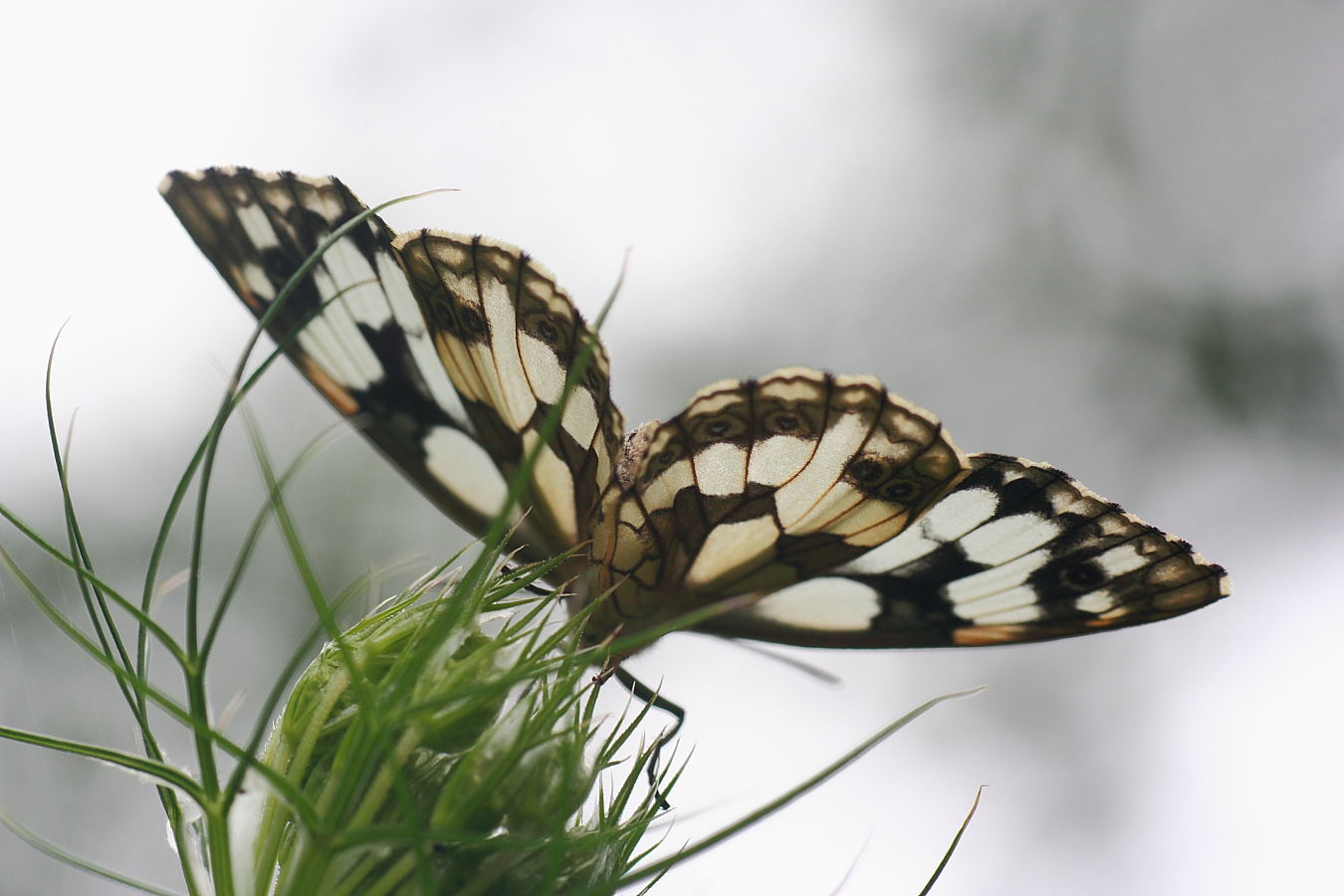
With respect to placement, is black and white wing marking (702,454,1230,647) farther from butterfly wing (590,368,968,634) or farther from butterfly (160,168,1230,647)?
butterfly wing (590,368,968,634)

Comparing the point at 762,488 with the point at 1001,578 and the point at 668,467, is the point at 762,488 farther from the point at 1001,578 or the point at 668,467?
the point at 1001,578

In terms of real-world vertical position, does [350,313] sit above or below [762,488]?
above

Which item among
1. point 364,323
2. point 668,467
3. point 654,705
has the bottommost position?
point 654,705

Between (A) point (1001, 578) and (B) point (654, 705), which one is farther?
(A) point (1001, 578)

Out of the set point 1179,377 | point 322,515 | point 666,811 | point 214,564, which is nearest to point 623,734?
point 666,811

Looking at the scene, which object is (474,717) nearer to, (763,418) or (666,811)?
(666,811)

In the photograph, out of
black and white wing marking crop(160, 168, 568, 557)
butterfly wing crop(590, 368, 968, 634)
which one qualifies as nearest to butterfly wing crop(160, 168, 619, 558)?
black and white wing marking crop(160, 168, 568, 557)

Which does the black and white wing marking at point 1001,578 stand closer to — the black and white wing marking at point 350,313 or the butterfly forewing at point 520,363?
the butterfly forewing at point 520,363

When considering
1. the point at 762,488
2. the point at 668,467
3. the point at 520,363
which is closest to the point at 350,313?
the point at 520,363
